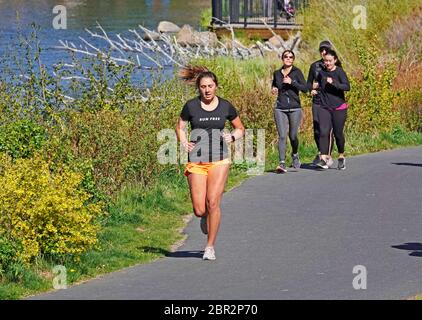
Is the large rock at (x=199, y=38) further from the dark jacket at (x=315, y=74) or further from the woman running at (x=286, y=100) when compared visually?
the woman running at (x=286, y=100)

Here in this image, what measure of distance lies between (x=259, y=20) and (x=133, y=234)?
2493cm

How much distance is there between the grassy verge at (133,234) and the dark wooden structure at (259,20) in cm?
1718

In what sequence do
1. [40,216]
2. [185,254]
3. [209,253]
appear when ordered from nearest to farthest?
[40,216]
[209,253]
[185,254]

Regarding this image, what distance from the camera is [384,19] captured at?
28141mm

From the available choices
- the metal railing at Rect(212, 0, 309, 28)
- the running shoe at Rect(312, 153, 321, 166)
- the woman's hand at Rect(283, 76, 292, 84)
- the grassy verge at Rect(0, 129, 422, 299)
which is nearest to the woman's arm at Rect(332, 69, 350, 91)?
the woman's hand at Rect(283, 76, 292, 84)

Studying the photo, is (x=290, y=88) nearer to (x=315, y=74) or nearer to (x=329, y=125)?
(x=315, y=74)

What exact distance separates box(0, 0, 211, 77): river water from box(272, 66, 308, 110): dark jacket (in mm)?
20640

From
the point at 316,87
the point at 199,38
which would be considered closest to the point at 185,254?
the point at 316,87

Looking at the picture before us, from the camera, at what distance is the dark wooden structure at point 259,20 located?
117 feet

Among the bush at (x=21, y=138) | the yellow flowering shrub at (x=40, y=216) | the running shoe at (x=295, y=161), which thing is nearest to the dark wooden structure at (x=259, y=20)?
the running shoe at (x=295, y=161)

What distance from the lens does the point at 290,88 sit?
17.6m

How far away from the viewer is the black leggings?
1791 centimetres
